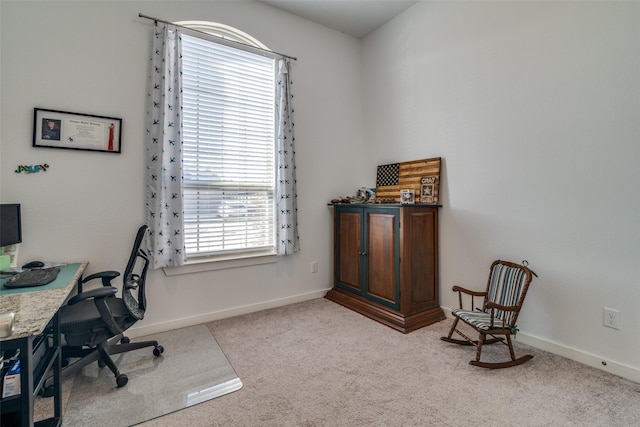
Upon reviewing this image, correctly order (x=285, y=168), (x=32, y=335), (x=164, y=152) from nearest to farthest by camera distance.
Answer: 1. (x=32, y=335)
2. (x=164, y=152)
3. (x=285, y=168)

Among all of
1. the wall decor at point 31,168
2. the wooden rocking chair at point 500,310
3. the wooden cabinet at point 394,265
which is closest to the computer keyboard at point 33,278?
the wall decor at point 31,168

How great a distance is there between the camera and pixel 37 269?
6.32 ft

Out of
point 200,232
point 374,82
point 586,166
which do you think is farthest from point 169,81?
point 586,166

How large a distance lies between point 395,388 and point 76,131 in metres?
2.94

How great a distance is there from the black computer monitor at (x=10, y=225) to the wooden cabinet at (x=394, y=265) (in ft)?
8.96

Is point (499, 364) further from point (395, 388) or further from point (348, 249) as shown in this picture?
point (348, 249)

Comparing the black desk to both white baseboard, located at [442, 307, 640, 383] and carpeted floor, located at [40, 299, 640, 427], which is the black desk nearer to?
carpeted floor, located at [40, 299, 640, 427]

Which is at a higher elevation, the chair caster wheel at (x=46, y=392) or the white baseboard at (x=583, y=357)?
the white baseboard at (x=583, y=357)

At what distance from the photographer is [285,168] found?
315cm

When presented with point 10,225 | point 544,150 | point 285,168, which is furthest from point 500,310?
point 10,225

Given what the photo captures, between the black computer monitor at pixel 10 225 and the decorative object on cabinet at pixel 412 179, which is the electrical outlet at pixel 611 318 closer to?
the decorative object on cabinet at pixel 412 179

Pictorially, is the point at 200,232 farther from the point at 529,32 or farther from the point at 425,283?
the point at 529,32

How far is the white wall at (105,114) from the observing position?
2.14 m

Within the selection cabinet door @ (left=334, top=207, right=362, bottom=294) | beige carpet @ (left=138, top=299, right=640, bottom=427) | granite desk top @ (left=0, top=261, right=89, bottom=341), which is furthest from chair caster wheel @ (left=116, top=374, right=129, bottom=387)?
cabinet door @ (left=334, top=207, right=362, bottom=294)
